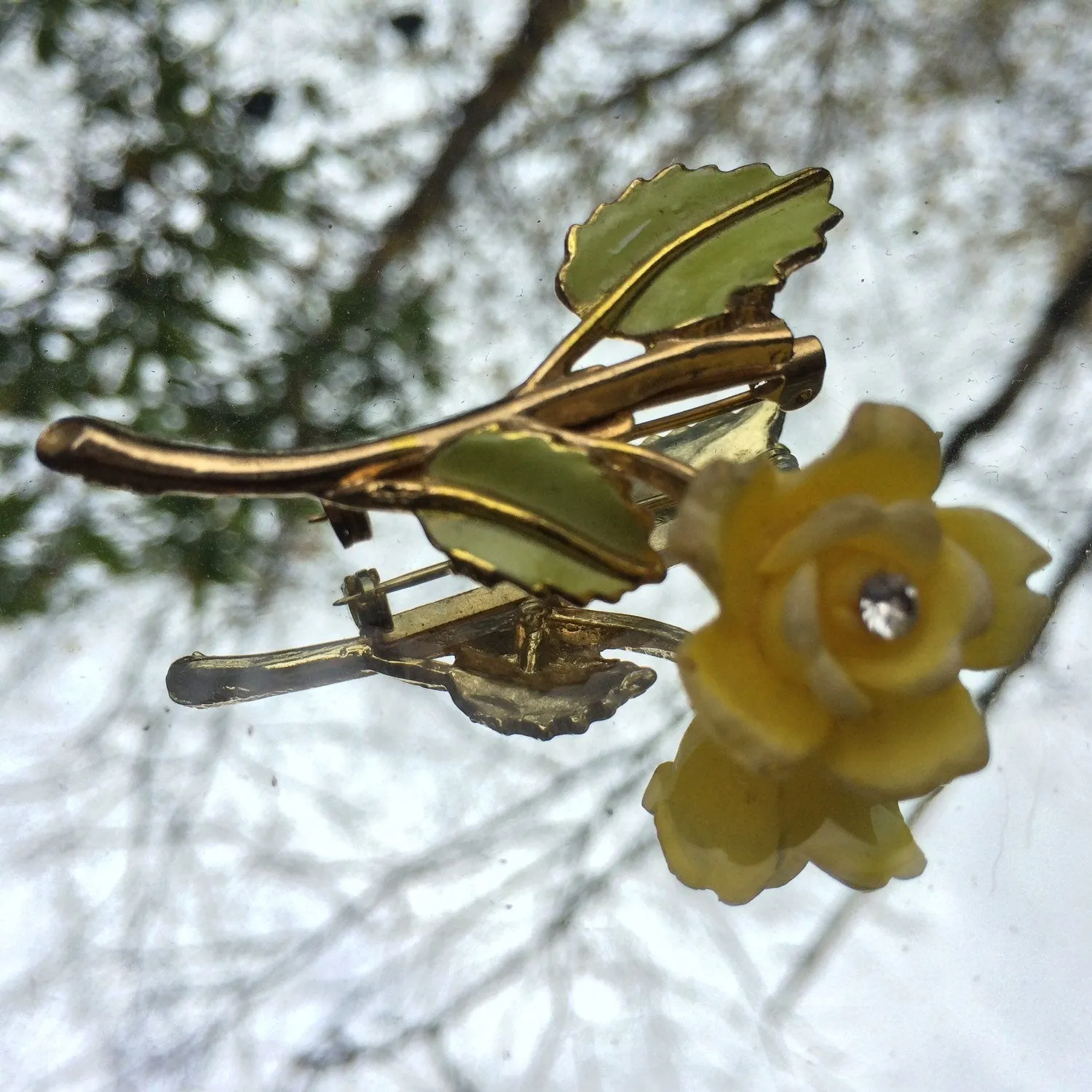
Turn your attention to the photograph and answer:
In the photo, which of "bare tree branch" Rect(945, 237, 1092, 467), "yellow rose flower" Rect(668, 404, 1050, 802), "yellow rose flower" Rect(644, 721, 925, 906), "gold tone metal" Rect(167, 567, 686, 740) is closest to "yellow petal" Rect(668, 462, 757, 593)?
"yellow rose flower" Rect(668, 404, 1050, 802)

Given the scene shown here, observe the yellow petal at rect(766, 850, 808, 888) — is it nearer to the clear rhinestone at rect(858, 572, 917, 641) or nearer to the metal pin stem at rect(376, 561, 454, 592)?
the clear rhinestone at rect(858, 572, 917, 641)

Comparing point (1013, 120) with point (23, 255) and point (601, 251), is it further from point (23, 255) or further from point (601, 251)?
point (23, 255)

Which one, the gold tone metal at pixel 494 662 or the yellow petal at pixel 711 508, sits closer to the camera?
the yellow petal at pixel 711 508

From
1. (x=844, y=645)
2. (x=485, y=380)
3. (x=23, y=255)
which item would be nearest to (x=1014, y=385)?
(x=485, y=380)

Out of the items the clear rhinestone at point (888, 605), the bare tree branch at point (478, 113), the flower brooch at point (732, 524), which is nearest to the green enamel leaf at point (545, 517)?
the flower brooch at point (732, 524)

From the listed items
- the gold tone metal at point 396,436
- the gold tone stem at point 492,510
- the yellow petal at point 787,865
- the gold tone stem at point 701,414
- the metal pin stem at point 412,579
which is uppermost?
the gold tone metal at point 396,436

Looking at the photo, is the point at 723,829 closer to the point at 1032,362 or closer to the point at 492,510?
the point at 492,510

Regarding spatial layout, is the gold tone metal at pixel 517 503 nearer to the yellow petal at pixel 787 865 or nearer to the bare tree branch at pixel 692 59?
the yellow petal at pixel 787 865

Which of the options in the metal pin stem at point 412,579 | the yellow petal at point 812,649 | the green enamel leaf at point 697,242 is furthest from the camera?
the metal pin stem at point 412,579
